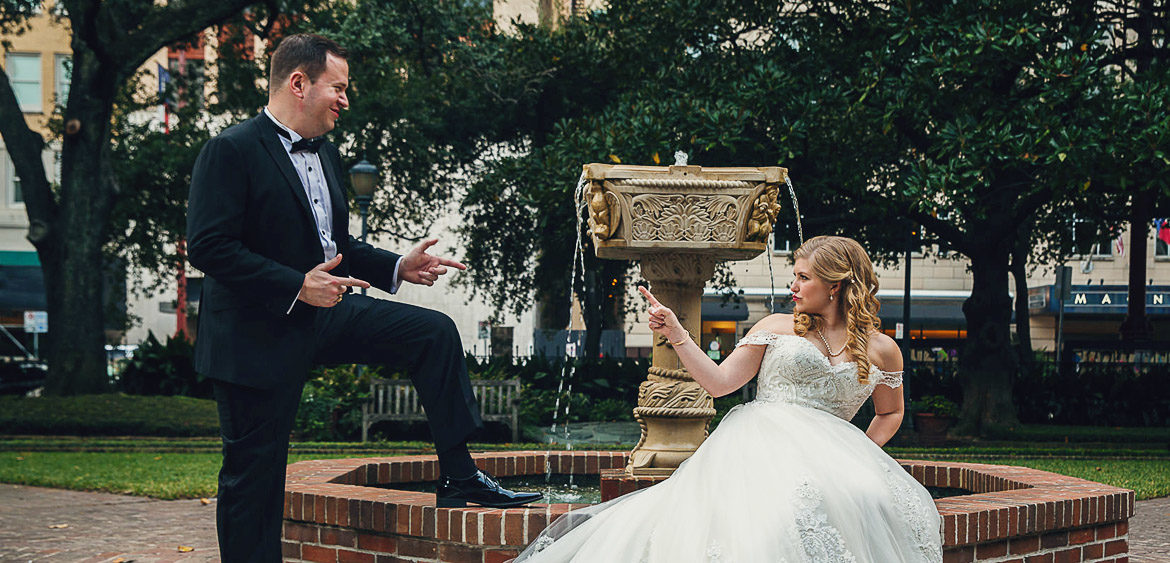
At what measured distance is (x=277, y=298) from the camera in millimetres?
3506

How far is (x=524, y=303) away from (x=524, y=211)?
2909mm

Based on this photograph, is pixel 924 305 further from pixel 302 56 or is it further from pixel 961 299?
pixel 302 56

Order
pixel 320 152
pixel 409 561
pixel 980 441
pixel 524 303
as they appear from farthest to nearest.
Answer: pixel 524 303 → pixel 980 441 → pixel 409 561 → pixel 320 152

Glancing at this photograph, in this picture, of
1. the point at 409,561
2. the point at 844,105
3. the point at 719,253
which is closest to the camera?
the point at 409,561

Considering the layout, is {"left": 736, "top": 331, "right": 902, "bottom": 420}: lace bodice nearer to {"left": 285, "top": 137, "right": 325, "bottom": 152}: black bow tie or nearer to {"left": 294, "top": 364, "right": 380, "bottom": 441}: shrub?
{"left": 285, "top": 137, "right": 325, "bottom": 152}: black bow tie

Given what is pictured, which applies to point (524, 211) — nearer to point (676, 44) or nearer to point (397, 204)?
point (397, 204)

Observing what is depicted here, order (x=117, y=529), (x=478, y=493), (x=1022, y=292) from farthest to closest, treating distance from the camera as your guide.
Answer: (x=1022, y=292), (x=117, y=529), (x=478, y=493)

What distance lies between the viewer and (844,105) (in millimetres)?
15594

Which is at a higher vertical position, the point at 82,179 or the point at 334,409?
the point at 82,179

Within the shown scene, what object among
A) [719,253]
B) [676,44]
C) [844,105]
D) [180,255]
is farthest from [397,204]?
[719,253]

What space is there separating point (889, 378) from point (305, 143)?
2.25 meters

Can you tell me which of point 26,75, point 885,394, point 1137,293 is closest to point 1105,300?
point 1137,293

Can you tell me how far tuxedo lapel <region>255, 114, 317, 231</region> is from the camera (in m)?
3.64

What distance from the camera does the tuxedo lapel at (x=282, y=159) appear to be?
11.9 feet
